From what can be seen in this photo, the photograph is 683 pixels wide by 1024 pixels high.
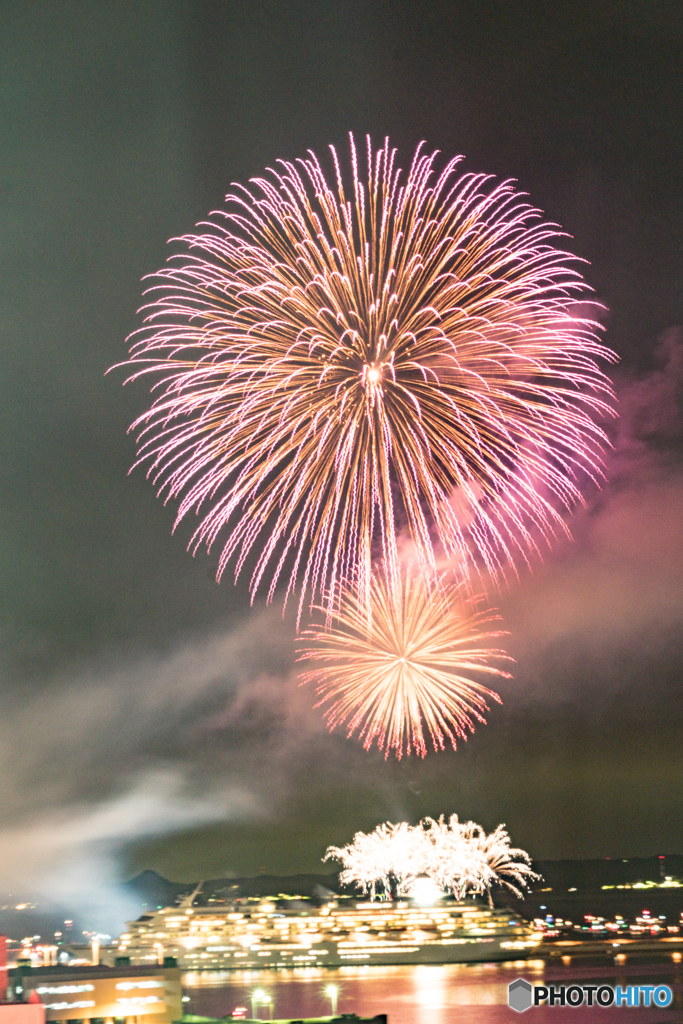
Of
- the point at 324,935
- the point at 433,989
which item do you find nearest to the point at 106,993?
the point at 433,989

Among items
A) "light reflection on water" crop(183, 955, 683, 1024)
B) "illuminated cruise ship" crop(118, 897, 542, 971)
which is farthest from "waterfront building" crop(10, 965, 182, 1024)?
"illuminated cruise ship" crop(118, 897, 542, 971)

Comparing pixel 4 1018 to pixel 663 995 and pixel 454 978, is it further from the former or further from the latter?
→ pixel 454 978

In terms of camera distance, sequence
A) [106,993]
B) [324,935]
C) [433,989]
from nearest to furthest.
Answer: [106,993], [433,989], [324,935]

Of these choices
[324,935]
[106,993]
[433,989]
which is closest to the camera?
[106,993]

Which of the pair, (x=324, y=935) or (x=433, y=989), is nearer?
(x=433, y=989)

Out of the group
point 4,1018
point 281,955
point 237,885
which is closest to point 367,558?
point 4,1018

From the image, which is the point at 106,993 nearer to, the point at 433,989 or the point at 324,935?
the point at 433,989

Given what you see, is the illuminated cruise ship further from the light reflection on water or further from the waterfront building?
the waterfront building
